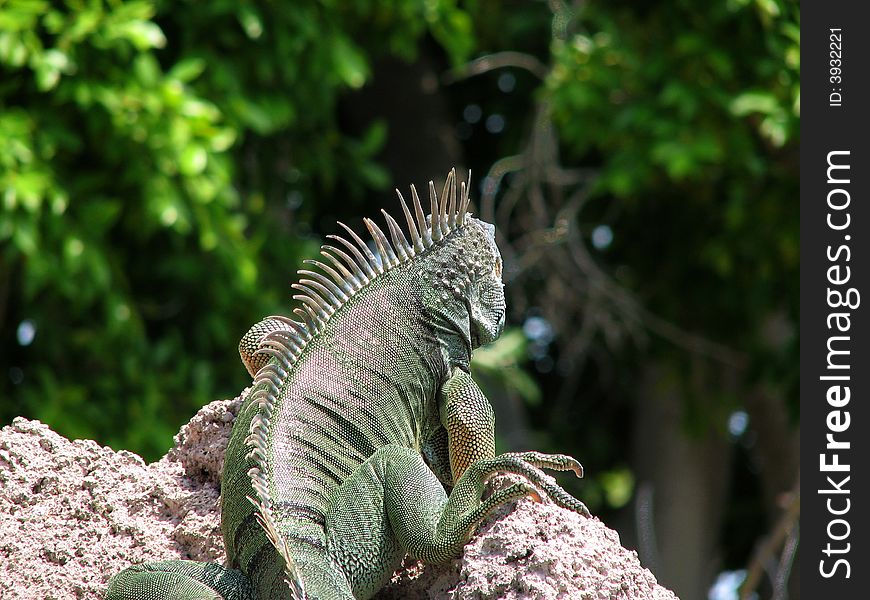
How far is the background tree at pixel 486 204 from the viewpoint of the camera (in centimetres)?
577

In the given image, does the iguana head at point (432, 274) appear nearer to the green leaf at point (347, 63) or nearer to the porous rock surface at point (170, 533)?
the porous rock surface at point (170, 533)

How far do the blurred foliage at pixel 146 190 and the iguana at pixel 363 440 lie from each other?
2734 millimetres

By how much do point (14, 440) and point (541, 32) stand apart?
5.85m

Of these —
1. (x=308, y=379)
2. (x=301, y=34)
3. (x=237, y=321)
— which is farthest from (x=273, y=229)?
(x=308, y=379)

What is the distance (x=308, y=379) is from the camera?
9.68ft

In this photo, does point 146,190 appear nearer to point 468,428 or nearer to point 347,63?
point 347,63

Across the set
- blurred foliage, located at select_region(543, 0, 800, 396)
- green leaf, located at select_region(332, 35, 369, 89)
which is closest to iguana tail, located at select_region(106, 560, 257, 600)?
green leaf, located at select_region(332, 35, 369, 89)

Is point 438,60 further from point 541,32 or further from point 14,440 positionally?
point 14,440

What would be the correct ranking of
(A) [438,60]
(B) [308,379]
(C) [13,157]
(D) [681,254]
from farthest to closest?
1. (A) [438,60]
2. (D) [681,254]
3. (C) [13,157]
4. (B) [308,379]

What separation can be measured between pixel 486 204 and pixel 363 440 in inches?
164

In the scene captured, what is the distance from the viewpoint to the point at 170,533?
132 inches

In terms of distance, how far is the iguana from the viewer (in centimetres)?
276

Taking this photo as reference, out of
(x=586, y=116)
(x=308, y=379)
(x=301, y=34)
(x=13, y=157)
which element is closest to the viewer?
(x=308, y=379)

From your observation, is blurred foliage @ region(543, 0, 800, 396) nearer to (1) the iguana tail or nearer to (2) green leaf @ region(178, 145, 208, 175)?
(2) green leaf @ region(178, 145, 208, 175)
